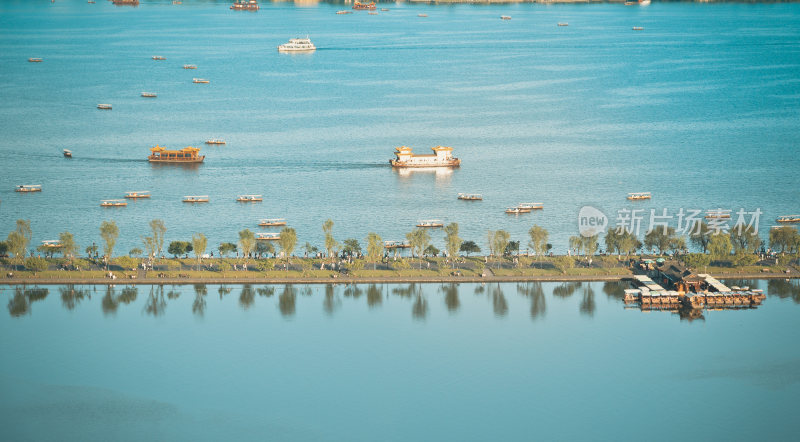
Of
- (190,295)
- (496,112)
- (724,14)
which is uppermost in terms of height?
(724,14)

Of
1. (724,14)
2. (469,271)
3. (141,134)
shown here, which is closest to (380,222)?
(469,271)

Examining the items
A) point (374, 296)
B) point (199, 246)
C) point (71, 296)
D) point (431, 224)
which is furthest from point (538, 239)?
point (71, 296)

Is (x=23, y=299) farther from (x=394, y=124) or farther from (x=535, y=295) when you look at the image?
(x=394, y=124)

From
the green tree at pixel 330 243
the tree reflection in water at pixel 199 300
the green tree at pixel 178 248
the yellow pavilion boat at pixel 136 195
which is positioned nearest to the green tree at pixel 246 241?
the green tree at pixel 178 248

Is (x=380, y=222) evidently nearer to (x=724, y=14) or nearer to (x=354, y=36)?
(x=354, y=36)

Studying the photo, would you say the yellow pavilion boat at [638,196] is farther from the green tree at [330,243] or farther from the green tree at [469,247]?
the green tree at [330,243]

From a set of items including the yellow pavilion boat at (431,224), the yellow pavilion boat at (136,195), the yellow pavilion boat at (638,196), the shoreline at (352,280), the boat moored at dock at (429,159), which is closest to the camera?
the shoreline at (352,280)
